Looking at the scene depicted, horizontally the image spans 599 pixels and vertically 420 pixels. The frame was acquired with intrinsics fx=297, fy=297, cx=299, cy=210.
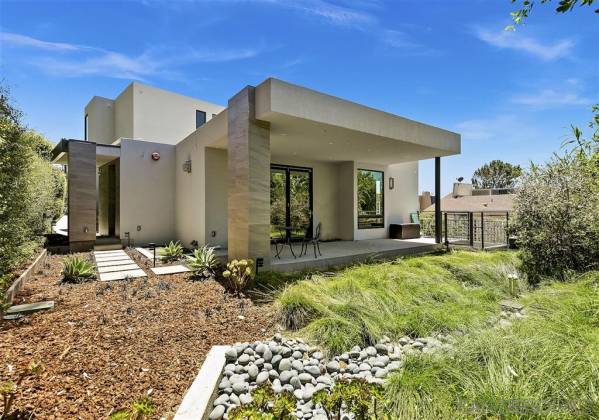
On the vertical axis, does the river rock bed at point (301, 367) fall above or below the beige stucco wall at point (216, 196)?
Result: below

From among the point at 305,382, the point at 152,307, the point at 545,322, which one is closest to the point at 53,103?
the point at 152,307

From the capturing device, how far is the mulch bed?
7.83 feet

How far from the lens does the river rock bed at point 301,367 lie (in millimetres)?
2623

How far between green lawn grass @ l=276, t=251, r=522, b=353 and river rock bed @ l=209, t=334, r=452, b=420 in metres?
0.18

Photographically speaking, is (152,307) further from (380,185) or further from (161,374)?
(380,185)

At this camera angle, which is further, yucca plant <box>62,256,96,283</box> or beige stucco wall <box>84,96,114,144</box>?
beige stucco wall <box>84,96,114,144</box>

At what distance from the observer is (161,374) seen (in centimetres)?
281

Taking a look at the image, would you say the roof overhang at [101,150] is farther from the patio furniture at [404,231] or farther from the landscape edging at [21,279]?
the patio furniture at [404,231]

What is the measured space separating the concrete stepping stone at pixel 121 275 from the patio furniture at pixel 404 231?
32.6 ft

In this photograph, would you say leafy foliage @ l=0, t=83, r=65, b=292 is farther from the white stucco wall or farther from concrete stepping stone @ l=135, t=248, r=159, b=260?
the white stucco wall

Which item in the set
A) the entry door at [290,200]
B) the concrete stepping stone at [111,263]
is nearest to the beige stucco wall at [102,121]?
the concrete stepping stone at [111,263]

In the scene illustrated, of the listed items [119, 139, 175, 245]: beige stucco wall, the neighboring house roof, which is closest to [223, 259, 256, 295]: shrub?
[119, 139, 175, 245]: beige stucco wall

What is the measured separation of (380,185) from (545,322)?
34.0 feet

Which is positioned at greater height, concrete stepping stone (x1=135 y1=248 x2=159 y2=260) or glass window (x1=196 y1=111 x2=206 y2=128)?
glass window (x1=196 y1=111 x2=206 y2=128)
